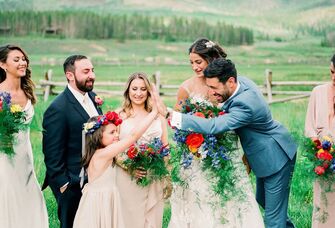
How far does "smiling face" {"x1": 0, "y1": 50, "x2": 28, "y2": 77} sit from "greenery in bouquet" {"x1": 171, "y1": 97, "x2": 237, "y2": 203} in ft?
5.71

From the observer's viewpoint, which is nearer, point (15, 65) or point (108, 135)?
point (108, 135)

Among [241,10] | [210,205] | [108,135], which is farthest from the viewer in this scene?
[241,10]

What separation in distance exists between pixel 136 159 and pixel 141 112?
618mm

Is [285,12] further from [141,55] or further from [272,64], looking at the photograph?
[141,55]

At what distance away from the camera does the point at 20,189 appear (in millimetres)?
7211

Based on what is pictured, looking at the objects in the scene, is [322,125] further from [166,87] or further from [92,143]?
[166,87]

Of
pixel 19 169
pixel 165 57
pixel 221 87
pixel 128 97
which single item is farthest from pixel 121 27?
pixel 221 87

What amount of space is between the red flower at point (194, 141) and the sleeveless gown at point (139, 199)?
2.53 ft

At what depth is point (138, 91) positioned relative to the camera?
7.39 metres

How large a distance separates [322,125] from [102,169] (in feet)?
7.38

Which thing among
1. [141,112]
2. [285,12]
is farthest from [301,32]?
[141,112]

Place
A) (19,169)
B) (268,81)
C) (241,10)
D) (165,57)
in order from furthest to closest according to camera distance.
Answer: (241,10) < (165,57) < (268,81) < (19,169)

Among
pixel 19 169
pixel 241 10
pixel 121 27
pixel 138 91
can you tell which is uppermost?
pixel 241 10

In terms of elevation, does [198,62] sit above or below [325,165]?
above
